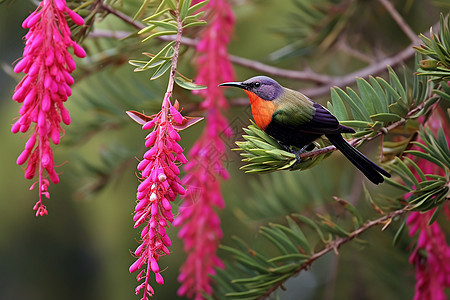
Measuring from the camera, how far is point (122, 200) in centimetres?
117

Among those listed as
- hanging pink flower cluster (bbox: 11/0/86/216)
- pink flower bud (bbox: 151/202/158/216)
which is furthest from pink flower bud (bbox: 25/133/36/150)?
pink flower bud (bbox: 151/202/158/216)

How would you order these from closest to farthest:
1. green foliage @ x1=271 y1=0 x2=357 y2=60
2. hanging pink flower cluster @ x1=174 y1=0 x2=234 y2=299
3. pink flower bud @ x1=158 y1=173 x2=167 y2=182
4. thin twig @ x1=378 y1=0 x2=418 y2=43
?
pink flower bud @ x1=158 y1=173 x2=167 y2=182
hanging pink flower cluster @ x1=174 y1=0 x2=234 y2=299
thin twig @ x1=378 y1=0 x2=418 y2=43
green foliage @ x1=271 y1=0 x2=357 y2=60

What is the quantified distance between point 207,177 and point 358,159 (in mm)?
132

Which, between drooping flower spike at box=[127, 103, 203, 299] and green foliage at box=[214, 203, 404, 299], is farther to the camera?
green foliage at box=[214, 203, 404, 299]

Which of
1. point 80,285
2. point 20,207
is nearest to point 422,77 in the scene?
point 20,207

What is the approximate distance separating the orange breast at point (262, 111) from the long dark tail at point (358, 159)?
5 centimetres

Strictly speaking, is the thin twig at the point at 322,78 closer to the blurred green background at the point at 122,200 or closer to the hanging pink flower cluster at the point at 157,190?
the blurred green background at the point at 122,200

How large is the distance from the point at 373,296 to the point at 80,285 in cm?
93

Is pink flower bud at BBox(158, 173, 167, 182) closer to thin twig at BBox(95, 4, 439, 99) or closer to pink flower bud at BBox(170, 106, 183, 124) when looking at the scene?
pink flower bud at BBox(170, 106, 183, 124)

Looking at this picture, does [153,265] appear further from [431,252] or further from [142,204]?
[431,252]

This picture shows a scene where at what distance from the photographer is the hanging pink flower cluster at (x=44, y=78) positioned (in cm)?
34

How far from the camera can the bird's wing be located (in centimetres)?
38

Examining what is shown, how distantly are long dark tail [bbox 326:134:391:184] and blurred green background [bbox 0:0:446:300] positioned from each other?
13cm

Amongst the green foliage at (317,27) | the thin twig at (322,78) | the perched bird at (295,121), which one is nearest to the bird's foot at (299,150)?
the perched bird at (295,121)
